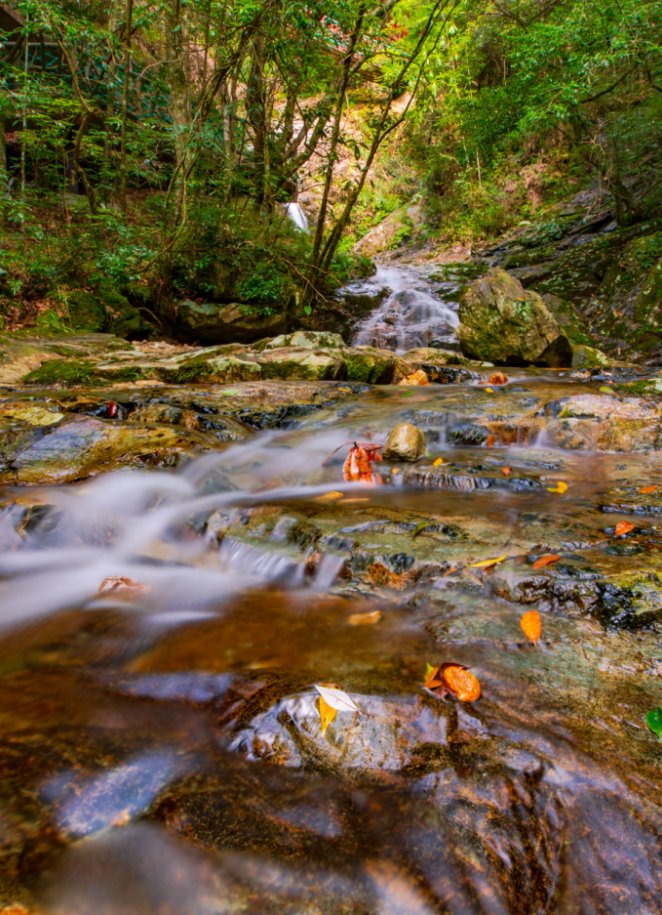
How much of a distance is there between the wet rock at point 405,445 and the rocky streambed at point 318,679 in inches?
6.2

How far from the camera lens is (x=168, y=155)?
12.8m

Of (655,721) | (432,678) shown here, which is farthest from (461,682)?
(655,721)

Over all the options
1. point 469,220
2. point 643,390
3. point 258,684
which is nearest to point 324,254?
point 643,390

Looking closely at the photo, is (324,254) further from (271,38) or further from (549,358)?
(549,358)

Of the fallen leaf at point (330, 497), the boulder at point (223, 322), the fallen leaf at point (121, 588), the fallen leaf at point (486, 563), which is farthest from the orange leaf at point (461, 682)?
the boulder at point (223, 322)

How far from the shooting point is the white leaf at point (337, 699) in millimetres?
1432

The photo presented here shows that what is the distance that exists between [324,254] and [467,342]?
3.54 meters

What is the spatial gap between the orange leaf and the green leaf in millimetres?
487

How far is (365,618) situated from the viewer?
2.03 metres

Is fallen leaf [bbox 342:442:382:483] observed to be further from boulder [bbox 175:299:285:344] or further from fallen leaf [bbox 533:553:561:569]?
boulder [bbox 175:299:285:344]

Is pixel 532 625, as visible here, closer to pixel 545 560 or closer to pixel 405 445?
pixel 545 560

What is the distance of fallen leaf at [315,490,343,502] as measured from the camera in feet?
11.2

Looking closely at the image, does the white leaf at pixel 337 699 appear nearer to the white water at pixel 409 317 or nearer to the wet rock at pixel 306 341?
the wet rock at pixel 306 341

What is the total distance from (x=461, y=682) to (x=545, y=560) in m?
0.92
